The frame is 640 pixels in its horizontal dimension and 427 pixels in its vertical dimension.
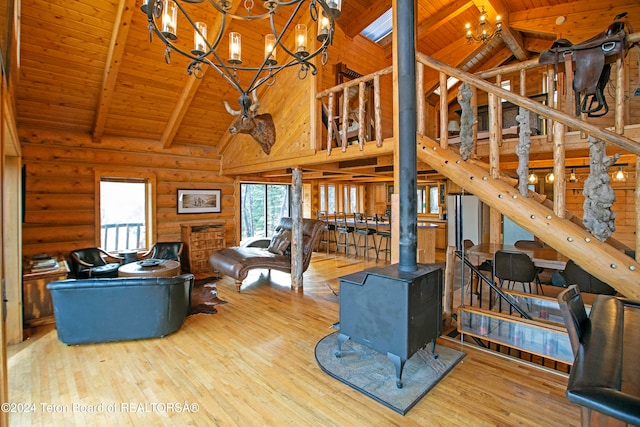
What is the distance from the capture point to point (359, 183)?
11984mm

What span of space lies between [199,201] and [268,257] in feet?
8.20

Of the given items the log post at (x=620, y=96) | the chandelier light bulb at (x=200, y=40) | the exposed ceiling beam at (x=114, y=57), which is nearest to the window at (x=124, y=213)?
the exposed ceiling beam at (x=114, y=57)

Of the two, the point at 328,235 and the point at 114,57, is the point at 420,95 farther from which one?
the point at 328,235

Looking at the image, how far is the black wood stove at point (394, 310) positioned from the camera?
2.51 m

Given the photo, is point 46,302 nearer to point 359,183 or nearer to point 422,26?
point 422,26

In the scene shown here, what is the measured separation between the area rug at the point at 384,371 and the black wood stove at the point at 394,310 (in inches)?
5.9

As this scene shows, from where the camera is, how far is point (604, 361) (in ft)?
3.14

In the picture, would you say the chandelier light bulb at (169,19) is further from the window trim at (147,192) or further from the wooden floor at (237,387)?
the window trim at (147,192)

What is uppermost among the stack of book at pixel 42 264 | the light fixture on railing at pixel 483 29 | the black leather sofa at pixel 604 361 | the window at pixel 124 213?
the light fixture on railing at pixel 483 29

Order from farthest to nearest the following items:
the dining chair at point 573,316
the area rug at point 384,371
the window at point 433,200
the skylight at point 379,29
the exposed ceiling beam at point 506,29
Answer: the window at point 433,200 < the skylight at point 379,29 < the exposed ceiling beam at point 506,29 < the area rug at point 384,371 < the dining chair at point 573,316

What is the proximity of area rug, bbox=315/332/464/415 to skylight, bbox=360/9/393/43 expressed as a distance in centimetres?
617

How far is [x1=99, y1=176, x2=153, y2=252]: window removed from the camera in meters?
6.04

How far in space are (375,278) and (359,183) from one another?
9513 millimetres

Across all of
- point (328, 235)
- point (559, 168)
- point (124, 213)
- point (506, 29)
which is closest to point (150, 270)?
point (124, 213)
